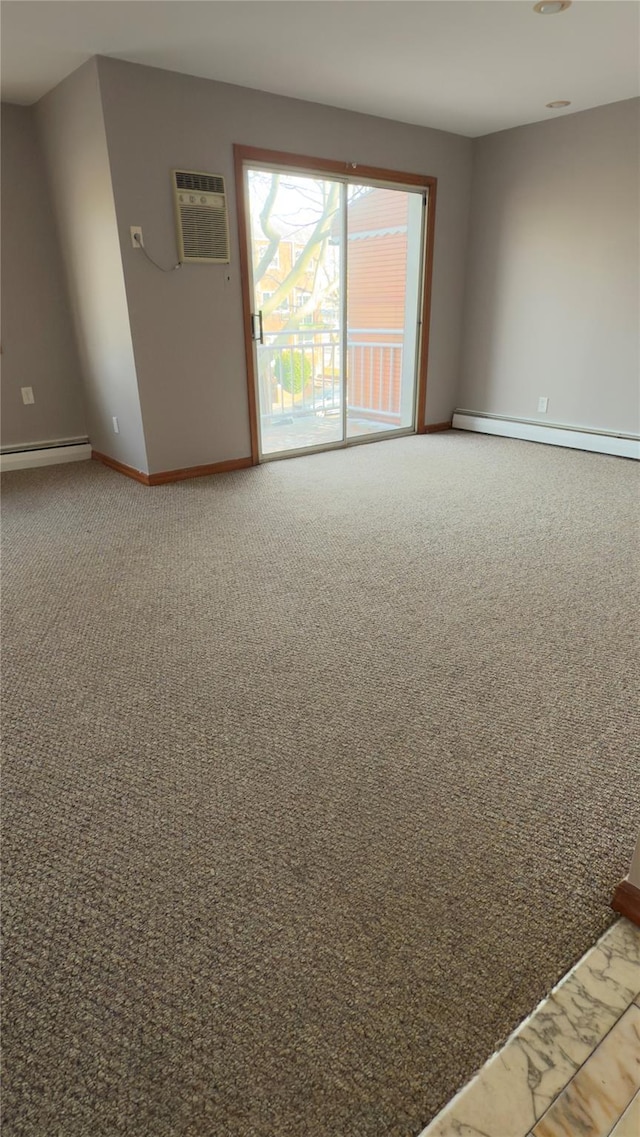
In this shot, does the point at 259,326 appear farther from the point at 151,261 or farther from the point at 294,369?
the point at 294,369

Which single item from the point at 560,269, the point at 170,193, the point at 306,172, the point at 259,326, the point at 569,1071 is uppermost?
the point at 306,172

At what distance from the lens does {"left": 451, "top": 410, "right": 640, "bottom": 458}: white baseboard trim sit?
4.48 metres

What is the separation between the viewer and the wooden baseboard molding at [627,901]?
1135 mm

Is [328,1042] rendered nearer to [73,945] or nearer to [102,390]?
[73,945]

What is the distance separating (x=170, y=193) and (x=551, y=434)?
3339mm

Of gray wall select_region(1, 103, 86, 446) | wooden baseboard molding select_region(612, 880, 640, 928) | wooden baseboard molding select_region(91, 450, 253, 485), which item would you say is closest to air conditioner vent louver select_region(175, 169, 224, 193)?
gray wall select_region(1, 103, 86, 446)

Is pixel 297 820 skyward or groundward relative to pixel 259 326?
groundward

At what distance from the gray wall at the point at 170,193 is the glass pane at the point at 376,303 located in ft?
4.39

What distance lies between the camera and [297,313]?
5.55 m

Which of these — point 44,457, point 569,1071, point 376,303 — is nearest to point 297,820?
point 569,1071

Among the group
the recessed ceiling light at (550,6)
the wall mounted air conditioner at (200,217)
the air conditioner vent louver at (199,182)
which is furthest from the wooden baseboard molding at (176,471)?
the recessed ceiling light at (550,6)

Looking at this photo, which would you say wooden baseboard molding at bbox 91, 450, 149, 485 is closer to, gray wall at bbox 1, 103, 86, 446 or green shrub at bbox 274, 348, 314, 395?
gray wall at bbox 1, 103, 86, 446

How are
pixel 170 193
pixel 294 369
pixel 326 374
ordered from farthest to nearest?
pixel 326 374
pixel 294 369
pixel 170 193

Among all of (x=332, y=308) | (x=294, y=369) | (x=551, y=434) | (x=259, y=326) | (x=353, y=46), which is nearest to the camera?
(x=353, y=46)
